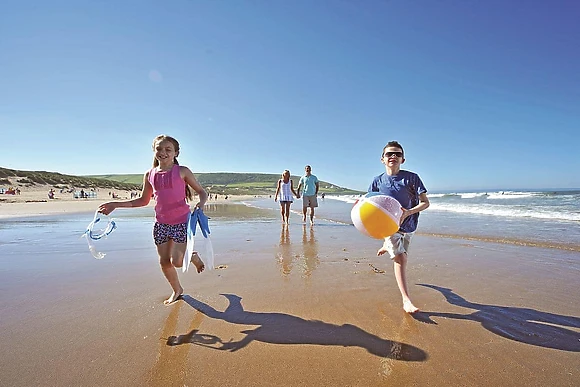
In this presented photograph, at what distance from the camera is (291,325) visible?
291 centimetres

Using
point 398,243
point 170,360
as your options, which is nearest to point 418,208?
point 398,243

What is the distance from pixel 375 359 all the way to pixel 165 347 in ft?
5.38

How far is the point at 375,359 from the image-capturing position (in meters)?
2.34

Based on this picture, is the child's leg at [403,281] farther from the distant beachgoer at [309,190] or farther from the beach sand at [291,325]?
the distant beachgoer at [309,190]

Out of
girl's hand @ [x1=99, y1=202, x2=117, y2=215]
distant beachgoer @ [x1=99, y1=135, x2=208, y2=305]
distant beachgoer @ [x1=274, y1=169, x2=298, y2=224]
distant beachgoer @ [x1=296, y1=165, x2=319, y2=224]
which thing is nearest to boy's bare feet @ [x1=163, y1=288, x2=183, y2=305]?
distant beachgoer @ [x1=99, y1=135, x2=208, y2=305]

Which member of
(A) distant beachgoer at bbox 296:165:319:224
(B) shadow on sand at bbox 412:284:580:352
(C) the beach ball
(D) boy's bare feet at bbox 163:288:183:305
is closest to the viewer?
(B) shadow on sand at bbox 412:284:580:352

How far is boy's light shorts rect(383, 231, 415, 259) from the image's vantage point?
137 inches

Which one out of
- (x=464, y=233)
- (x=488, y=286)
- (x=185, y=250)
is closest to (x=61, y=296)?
(x=185, y=250)

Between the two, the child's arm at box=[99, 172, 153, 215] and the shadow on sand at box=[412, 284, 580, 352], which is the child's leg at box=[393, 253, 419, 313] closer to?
the shadow on sand at box=[412, 284, 580, 352]

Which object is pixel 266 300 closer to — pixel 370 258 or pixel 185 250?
pixel 185 250

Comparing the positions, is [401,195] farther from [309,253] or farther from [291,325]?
[309,253]

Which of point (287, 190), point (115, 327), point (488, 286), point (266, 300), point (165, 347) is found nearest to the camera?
point (165, 347)

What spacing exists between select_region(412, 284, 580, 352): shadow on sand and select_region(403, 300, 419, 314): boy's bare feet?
0.14 feet

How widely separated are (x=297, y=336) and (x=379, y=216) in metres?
1.36
